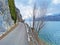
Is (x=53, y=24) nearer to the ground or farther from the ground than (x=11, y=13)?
nearer to the ground

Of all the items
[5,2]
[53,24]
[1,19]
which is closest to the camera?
[1,19]

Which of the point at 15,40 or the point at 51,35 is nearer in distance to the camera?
the point at 15,40

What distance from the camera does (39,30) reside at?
21094 millimetres

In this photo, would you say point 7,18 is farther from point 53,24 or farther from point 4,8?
point 53,24

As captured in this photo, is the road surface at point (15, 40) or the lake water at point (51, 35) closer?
the road surface at point (15, 40)

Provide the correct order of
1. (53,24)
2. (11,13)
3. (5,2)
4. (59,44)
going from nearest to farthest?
(59,44)
(5,2)
(11,13)
(53,24)

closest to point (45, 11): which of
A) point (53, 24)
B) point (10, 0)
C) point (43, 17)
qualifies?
point (43, 17)

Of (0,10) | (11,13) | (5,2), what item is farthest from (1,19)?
(11,13)

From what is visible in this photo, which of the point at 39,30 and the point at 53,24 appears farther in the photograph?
the point at 53,24

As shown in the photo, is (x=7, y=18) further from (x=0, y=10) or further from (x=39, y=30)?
(x=39, y=30)

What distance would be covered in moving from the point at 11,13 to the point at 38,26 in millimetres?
3687

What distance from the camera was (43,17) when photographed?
2023cm

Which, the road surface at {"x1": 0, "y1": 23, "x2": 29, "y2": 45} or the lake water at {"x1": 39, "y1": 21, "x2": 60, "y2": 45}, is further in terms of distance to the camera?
the lake water at {"x1": 39, "y1": 21, "x2": 60, "y2": 45}

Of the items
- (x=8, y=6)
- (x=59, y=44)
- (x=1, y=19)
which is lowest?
(x=59, y=44)
